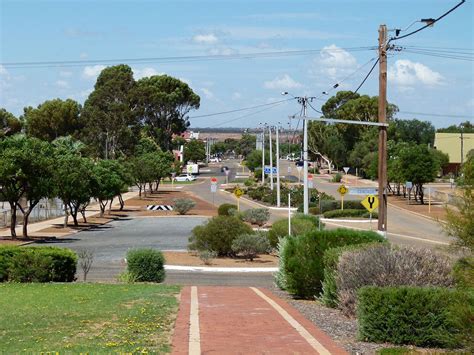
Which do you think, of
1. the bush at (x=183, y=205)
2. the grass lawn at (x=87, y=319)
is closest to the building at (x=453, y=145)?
the bush at (x=183, y=205)

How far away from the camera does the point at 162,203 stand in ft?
264

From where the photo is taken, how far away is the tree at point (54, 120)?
117 m

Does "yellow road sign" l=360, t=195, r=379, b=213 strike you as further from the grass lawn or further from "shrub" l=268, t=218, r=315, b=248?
the grass lawn

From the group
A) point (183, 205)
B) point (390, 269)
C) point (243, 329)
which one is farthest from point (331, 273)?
point (183, 205)

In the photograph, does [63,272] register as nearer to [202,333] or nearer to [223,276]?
[223,276]

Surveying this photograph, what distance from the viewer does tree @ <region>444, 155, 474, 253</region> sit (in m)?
10.7

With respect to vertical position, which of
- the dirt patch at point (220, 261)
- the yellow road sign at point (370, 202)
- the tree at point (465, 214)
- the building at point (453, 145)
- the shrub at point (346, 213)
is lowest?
the dirt patch at point (220, 261)

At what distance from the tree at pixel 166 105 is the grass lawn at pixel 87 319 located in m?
99.6

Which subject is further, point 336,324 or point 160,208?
point 160,208

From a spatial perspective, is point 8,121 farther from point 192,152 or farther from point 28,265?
point 28,265

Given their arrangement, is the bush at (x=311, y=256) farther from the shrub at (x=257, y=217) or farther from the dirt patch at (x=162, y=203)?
the dirt patch at (x=162, y=203)

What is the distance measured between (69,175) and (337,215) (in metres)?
22.3

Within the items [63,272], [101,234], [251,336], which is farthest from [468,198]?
[101,234]

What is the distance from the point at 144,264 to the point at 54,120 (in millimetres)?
96581
